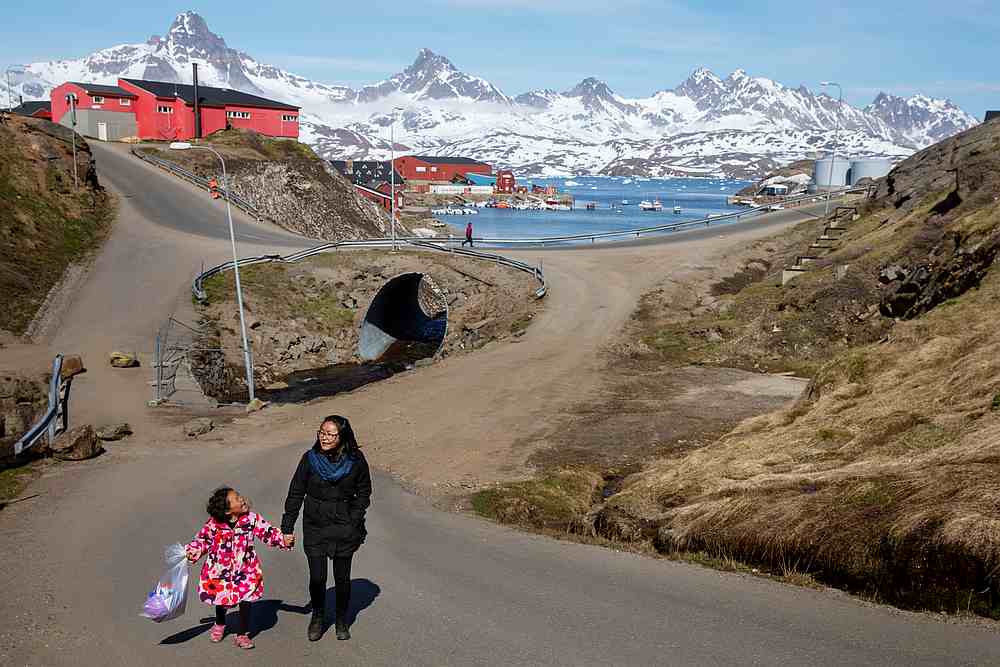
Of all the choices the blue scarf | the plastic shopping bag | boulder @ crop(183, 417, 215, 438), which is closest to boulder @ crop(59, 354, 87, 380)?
boulder @ crop(183, 417, 215, 438)

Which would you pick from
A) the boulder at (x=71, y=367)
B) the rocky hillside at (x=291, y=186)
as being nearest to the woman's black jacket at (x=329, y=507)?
the boulder at (x=71, y=367)

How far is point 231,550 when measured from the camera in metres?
8.98

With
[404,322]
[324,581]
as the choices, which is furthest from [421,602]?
[404,322]

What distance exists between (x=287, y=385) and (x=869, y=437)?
3036 cm

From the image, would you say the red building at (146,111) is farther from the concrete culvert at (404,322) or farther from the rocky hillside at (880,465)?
the rocky hillside at (880,465)

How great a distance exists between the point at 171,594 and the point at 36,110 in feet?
361

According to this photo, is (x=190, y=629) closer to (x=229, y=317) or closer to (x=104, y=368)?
(x=104, y=368)

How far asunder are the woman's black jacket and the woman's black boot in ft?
2.59

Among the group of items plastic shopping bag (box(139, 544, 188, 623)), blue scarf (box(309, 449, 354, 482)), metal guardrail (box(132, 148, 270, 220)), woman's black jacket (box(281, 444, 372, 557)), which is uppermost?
metal guardrail (box(132, 148, 270, 220))

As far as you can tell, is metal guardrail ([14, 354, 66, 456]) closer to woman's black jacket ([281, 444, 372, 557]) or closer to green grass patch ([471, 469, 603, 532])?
green grass patch ([471, 469, 603, 532])

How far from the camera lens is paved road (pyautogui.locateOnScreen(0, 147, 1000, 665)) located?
889 centimetres

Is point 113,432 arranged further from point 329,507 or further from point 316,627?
point 329,507

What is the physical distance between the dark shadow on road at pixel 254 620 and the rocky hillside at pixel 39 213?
1186 inches

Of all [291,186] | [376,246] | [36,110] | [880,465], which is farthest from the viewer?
[36,110]
